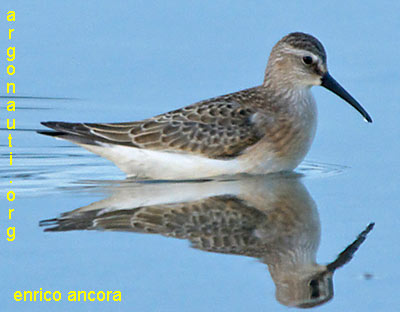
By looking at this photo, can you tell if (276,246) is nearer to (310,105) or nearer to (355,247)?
(355,247)

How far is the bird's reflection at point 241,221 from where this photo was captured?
8.76 metres

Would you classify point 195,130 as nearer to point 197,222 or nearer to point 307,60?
point 307,60

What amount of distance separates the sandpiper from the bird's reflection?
1.14ft

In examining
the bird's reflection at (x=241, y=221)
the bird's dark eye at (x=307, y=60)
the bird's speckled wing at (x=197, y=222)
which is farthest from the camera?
the bird's dark eye at (x=307, y=60)

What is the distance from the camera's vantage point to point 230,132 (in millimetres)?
12359

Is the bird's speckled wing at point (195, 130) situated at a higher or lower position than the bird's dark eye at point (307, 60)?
lower

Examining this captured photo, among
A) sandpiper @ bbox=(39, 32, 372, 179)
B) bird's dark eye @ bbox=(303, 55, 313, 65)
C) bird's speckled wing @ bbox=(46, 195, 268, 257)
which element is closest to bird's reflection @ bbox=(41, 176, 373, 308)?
bird's speckled wing @ bbox=(46, 195, 268, 257)

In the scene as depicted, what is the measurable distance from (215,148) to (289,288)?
4150 mm

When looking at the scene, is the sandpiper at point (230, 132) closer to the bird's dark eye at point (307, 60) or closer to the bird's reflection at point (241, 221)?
the bird's dark eye at point (307, 60)

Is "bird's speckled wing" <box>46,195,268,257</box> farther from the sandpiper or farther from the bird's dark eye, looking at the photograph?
the bird's dark eye

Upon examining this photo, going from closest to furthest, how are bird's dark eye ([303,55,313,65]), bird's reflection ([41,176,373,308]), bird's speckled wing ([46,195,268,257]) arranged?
bird's reflection ([41,176,373,308]), bird's speckled wing ([46,195,268,257]), bird's dark eye ([303,55,313,65])

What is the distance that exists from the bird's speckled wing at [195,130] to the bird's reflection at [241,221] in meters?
0.56

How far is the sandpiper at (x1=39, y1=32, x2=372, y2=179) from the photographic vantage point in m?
12.3

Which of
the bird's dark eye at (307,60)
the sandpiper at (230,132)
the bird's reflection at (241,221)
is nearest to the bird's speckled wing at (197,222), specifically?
the bird's reflection at (241,221)
